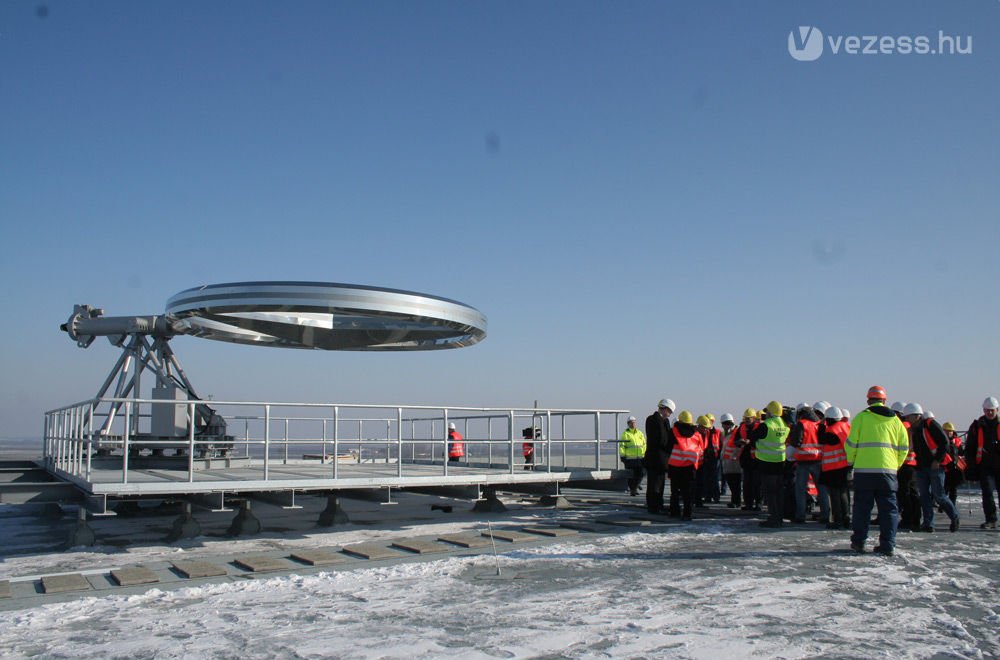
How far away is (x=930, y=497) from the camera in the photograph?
1175cm

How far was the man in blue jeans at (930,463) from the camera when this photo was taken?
11.5 m

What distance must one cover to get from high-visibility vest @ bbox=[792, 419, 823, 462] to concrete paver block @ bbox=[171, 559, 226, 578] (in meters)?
8.53

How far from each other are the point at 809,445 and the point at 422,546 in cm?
634

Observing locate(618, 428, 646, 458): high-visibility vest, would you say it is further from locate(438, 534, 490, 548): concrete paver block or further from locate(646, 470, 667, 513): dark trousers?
locate(438, 534, 490, 548): concrete paver block

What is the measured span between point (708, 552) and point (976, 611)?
3.28 meters

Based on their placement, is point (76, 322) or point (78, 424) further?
point (76, 322)

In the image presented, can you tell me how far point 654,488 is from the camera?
45.0 ft

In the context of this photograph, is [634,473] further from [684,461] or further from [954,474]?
[954,474]

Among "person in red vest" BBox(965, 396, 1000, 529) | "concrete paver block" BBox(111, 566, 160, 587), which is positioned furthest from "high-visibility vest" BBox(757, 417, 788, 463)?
"concrete paver block" BBox(111, 566, 160, 587)

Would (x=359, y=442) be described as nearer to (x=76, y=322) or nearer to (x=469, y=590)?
(x=469, y=590)

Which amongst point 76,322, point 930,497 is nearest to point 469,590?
point 930,497

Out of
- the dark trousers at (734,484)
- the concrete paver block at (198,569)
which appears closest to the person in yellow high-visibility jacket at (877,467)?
the dark trousers at (734,484)

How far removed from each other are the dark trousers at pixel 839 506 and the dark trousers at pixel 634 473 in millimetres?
4406

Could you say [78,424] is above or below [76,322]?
below
